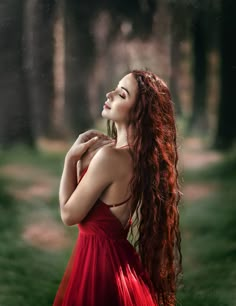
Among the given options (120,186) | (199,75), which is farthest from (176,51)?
(120,186)

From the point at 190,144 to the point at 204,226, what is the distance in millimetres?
467

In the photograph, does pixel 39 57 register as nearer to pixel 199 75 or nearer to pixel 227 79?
pixel 199 75

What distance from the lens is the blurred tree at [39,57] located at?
2.94 metres

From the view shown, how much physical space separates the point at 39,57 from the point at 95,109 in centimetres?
41

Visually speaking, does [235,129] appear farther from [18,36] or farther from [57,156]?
[18,36]

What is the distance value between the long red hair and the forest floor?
2.56ft

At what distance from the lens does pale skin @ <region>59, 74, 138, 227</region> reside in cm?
199

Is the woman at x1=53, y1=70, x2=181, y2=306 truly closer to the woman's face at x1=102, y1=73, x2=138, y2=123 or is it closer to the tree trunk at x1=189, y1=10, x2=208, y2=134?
the woman's face at x1=102, y1=73, x2=138, y2=123

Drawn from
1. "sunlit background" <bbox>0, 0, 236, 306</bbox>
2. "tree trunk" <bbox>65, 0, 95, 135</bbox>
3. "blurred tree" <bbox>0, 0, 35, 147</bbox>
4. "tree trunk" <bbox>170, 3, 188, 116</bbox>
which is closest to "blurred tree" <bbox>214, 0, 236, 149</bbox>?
"sunlit background" <bbox>0, 0, 236, 306</bbox>

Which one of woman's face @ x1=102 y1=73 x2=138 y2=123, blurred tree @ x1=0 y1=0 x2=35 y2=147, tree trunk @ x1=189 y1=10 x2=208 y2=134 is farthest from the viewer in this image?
tree trunk @ x1=189 y1=10 x2=208 y2=134

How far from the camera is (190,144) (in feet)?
9.98

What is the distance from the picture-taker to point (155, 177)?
6.89ft

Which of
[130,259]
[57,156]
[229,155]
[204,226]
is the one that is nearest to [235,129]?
[229,155]

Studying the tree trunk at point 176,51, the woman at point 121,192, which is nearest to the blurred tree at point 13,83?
the tree trunk at point 176,51
